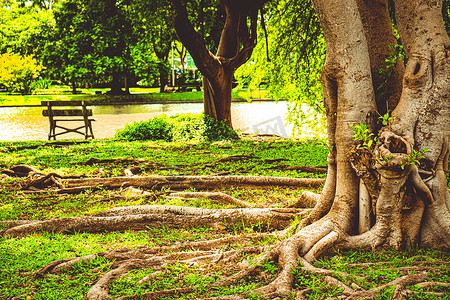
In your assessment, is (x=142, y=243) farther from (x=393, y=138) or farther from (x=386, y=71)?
(x=386, y=71)

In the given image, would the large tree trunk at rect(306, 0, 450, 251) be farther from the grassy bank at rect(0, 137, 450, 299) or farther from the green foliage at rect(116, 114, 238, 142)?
the green foliage at rect(116, 114, 238, 142)

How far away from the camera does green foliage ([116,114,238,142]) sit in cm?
1254

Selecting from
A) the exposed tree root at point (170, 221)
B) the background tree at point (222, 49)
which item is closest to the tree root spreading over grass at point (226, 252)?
the exposed tree root at point (170, 221)

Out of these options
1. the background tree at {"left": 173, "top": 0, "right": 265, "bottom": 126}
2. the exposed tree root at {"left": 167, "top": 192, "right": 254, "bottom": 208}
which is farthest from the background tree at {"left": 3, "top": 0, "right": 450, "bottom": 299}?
the background tree at {"left": 173, "top": 0, "right": 265, "bottom": 126}

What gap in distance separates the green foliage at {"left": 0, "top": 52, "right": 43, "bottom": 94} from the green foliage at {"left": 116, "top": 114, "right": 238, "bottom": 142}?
60.4ft

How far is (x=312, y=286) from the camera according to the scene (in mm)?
3057

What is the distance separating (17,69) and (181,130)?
24264 mm

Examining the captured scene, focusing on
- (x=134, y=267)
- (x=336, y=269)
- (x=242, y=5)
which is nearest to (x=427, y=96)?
(x=336, y=269)

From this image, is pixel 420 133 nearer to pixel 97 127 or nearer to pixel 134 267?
pixel 134 267

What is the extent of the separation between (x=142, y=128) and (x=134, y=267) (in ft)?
31.7

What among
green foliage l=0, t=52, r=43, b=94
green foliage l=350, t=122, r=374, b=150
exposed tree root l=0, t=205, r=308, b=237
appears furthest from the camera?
green foliage l=0, t=52, r=43, b=94

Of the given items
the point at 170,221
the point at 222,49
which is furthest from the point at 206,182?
the point at 222,49

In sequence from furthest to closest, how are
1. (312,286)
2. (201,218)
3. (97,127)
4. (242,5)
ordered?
(97,127) < (242,5) < (201,218) < (312,286)

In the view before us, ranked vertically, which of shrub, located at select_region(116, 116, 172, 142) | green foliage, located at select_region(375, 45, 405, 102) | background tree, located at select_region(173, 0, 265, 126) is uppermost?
background tree, located at select_region(173, 0, 265, 126)
